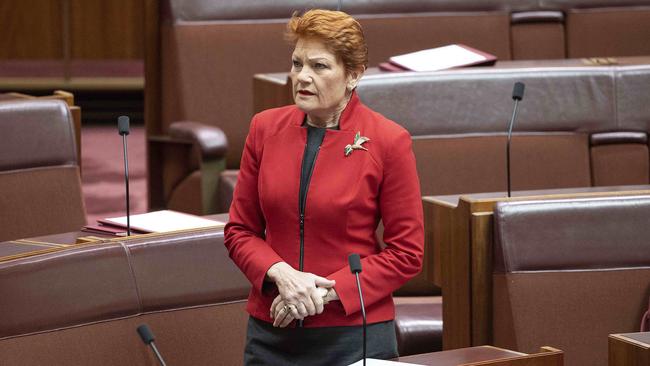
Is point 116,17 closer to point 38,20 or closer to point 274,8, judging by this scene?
point 38,20

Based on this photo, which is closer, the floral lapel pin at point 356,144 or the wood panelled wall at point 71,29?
→ the floral lapel pin at point 356,144

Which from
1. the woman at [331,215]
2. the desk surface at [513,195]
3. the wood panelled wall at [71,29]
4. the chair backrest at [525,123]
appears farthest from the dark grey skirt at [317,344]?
the wood panelled wall at [71,29]

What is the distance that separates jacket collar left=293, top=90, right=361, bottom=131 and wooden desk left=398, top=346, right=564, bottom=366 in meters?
0.12

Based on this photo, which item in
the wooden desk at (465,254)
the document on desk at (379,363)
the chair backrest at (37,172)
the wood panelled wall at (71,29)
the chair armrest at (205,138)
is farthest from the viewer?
the wood panelled wall at (71,29)

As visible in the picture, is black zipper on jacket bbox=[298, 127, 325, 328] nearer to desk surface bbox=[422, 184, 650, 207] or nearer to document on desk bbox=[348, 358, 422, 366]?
document on desk bbox=[348, 358, 422, 366]

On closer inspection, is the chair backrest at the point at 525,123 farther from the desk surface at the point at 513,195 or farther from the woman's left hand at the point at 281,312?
the woman's left hand at the point at 281,312

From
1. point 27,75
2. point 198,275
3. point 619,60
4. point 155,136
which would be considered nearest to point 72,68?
point 27,75

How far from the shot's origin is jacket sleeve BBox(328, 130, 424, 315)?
583 mm

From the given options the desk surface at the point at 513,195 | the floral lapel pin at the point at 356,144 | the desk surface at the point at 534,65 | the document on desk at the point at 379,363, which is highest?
the desk surface at the point at 534,65

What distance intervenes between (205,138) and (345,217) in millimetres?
510

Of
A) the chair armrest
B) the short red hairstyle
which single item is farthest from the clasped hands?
the chair armrest

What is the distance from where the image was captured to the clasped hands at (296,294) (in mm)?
567

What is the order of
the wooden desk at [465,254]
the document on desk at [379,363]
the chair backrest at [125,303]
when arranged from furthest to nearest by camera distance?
the wooden desk at [465,254] → the chair backrest at [125,303] → the document on desk at [379,363]

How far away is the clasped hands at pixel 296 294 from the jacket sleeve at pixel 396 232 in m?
0.01
